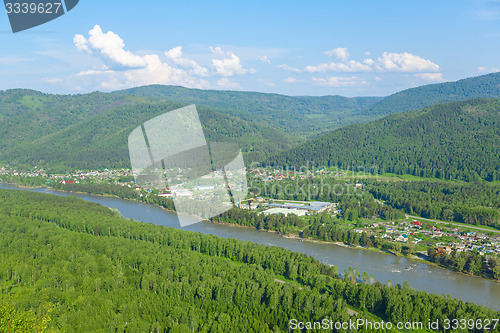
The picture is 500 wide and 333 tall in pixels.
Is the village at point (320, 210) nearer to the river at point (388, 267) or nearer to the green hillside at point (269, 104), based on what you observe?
the river at point (388, 267)

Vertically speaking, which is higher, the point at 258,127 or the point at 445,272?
the point at 258,127

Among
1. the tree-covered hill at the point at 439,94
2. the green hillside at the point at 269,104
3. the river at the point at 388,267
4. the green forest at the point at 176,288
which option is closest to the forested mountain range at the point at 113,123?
the tree-covered hill at the point at 439,94

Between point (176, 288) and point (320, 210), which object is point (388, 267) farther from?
point (320, 210)

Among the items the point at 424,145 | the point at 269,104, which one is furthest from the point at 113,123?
the point at 269,104

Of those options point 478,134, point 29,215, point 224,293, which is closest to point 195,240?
point 224,293

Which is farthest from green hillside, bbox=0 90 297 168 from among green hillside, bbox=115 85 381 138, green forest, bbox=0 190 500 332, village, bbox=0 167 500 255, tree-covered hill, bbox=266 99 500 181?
green forest, bbox=0 190 500 332

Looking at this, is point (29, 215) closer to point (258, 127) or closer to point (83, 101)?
point (258, 127)
